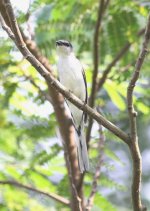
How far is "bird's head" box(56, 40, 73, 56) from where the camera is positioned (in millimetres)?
3852

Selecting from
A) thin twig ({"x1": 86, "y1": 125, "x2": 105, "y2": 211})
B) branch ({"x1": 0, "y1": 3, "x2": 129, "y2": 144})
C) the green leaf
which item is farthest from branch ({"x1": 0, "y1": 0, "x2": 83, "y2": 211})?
branch ({"x1": 0, "y1": 3, "x2": 129, "y2": 144})

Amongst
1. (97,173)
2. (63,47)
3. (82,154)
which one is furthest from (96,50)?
(97,173)

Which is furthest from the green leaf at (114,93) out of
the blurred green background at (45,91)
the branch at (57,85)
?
the branch at (57,85)

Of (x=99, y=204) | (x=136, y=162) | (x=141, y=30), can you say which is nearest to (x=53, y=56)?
(x=141, y=30)

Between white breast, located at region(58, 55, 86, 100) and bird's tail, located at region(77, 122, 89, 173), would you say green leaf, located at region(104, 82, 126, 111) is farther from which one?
bird's tail, located at region(77, 122, 89, 173)

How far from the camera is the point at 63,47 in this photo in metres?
3.84

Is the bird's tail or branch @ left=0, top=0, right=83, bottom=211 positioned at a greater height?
branch @ left=0, top=0, right=83, bottom=211

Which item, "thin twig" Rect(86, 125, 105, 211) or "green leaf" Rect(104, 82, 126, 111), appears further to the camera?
"green leaf" Rect(104, 82, 126, 111)

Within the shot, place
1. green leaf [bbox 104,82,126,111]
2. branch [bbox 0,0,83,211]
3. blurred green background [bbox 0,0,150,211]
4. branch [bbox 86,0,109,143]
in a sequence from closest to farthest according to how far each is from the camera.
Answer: branch [bbox 86,0,109,143], branch [bbox 0,0,83,211], blurred green background [bbox 0,0,150,211], green leaf [bbox 104,82,126,111]

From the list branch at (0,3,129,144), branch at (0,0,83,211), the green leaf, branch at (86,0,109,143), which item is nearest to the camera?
branch at (0,3,129,144)

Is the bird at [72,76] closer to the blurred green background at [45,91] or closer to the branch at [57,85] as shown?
the blurred green background at [45,91]

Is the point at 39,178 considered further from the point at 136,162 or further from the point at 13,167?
the point at 136,162

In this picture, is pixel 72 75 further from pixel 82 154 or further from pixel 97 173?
pixel 97 173

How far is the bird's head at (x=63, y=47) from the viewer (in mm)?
3852
